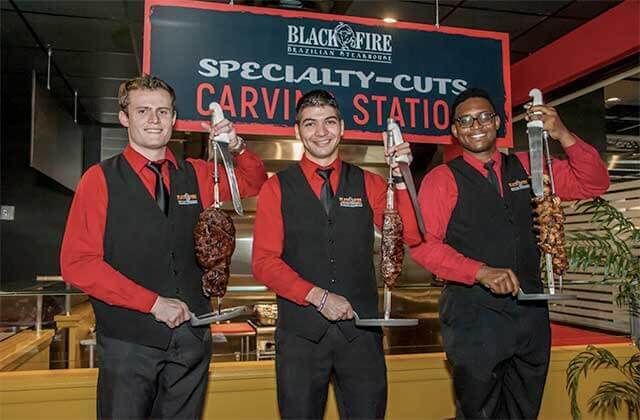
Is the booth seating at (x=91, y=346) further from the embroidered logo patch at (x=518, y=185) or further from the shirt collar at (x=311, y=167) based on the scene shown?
the embroidered logo patch at (x=518, y=185)

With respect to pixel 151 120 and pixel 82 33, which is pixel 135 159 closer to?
pixel 151 120

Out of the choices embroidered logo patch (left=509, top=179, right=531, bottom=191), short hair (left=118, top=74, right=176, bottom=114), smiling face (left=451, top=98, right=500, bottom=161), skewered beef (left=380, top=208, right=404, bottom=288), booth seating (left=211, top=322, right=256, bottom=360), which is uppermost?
short hair (left=118, top=74, right=176, bottom=114)

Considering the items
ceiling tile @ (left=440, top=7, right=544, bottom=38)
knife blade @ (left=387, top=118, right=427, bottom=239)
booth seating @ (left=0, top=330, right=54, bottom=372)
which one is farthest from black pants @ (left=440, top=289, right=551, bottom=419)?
ceiling tile @ (left=440, top=7, right=544, bottom=38)

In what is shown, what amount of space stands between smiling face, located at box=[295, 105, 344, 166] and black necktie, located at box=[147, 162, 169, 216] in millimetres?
550

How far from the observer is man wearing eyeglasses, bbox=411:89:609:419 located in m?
2.10

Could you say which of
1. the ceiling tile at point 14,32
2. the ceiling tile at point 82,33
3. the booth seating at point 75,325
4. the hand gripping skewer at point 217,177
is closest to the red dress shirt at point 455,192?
the hand gripping skewer at point 217,177

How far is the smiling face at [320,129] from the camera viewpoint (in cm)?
208

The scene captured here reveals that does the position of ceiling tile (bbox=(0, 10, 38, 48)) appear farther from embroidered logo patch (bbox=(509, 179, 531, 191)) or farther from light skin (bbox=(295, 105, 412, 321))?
embroidered logo patch (bbox=(509, 179, 531, 191))

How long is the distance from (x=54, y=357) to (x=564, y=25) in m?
Answer: 4.16

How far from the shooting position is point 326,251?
2.04 m

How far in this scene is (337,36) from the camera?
107 inches

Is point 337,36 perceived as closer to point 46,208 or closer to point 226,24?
point 226,24

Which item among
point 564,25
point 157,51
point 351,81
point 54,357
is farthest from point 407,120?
point 564,25

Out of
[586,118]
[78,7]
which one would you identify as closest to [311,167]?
[78,7]
